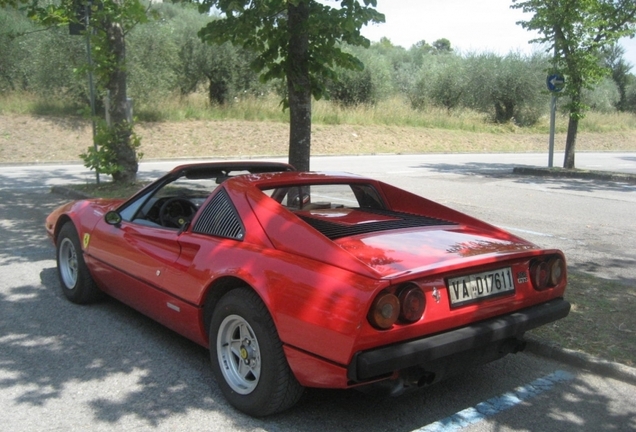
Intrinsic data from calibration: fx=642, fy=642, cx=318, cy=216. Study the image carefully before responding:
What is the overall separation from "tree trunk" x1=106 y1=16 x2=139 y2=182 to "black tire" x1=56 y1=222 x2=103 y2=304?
713 centimetres

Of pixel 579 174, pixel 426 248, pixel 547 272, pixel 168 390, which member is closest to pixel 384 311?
pixel 426 248

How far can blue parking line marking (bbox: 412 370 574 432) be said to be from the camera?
3.50 meters

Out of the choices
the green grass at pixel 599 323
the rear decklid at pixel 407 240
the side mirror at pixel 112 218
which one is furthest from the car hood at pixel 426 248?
the side mirror at pixel 112 218

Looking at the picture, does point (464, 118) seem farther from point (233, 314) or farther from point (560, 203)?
point (233, 314)

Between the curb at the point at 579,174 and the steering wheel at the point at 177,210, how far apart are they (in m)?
14.4

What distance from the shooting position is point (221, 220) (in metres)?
4.03

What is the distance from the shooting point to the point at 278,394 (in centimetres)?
337

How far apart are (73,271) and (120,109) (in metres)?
7.67

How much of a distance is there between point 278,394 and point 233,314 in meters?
0.52

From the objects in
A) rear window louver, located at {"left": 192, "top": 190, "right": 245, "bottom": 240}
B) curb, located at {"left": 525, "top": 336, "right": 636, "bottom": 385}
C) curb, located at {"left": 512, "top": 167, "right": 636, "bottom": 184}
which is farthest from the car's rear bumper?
curb, located at {"left": 512, "top": 167, "right": 636, "bottom": 184}

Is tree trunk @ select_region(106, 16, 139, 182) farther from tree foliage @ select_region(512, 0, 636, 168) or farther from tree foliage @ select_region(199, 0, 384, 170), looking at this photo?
tree foliage @ select_region(512, 0, 636, 168)

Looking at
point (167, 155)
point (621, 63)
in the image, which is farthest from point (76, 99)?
point (621, 63)

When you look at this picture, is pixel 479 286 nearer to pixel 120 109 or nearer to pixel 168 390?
pixel 168 390

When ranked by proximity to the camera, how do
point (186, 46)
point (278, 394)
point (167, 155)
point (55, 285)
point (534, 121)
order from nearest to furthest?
point (278, 394) < point (55, 285) < point (167, 155) < point (186, 46) < point (534, 121)
